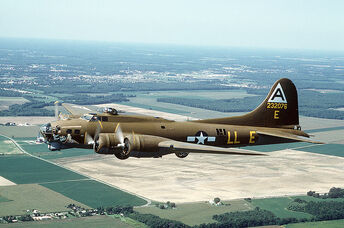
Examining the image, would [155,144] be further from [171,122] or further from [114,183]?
[114,183]

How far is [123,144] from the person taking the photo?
58.7m

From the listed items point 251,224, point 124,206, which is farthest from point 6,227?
point 251,224

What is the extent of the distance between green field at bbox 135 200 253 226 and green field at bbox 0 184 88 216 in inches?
776

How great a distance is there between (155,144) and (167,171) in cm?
12554

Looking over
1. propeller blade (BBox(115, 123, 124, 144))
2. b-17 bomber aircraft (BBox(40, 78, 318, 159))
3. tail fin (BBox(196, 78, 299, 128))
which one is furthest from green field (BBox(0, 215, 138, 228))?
propeller blade (BBox(115, 123, 124, 144))

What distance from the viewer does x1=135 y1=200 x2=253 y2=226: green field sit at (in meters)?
146

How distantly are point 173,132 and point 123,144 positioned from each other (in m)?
6.76

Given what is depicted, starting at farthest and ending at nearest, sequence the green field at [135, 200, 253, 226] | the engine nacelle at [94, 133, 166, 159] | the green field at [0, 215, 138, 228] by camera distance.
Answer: the green field at [135, 200, 253, 226], the green field at [0, 215, 138, 228], the engine nacelle at [94, 133, 166, 159]

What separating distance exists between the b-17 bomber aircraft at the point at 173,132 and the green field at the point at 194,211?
250ft

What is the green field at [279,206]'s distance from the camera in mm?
153125

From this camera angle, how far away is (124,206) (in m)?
154

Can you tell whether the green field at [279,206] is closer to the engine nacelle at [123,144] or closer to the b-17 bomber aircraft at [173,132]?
the b-17 bomber aircraft at [173,132]

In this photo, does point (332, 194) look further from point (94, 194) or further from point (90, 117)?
point (90, 117)

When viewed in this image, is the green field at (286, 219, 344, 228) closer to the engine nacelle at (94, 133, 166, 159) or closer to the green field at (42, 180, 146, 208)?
the green field at (42, 180, 146, 208)
